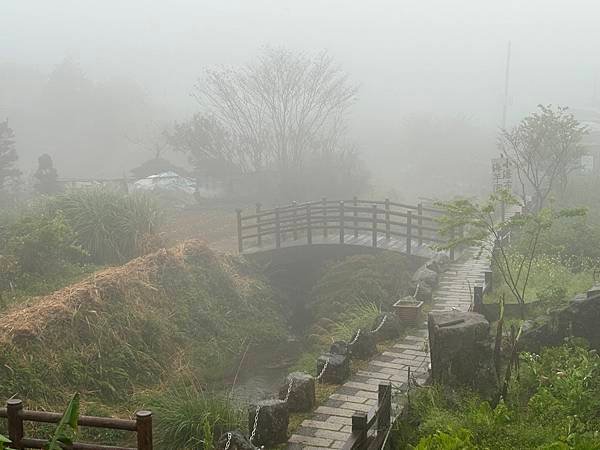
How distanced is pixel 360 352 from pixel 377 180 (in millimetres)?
27894

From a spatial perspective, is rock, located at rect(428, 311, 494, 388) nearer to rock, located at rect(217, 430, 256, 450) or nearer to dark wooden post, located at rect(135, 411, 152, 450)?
rock, located at rect(217, 430, 256, 450)

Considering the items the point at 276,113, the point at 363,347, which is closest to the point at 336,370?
the point at 363,347

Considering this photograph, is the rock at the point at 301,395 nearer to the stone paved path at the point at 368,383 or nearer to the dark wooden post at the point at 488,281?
the stone paved path at the point at 368,383

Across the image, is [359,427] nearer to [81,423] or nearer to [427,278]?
[81,423]

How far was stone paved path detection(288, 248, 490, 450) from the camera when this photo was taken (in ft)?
26.5

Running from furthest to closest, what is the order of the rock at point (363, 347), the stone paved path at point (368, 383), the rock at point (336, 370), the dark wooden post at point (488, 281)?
the dark wooden post at point (488, 281), the rock at point (363, 347), the rock at point (336, 370), the stone paved path at point (368, 383)

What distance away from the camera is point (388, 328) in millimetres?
12062

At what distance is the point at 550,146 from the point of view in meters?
21.9

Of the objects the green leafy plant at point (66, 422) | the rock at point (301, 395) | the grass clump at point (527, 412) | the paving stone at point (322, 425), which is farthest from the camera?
the rock at point (301, 395)

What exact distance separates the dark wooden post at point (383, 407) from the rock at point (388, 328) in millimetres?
4197

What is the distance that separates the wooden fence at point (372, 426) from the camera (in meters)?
6.71

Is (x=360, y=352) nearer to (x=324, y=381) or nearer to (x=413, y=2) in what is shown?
(x=324, y=381)

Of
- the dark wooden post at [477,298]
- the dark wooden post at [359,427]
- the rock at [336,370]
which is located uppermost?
the dark wooden post at [477,298]

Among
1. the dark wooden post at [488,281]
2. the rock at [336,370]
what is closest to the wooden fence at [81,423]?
the rock at [336,370]
